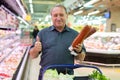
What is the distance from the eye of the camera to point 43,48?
312cm

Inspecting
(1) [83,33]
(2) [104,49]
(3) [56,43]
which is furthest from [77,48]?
(2) [104,49]

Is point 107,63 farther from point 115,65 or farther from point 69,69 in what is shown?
point 69,69

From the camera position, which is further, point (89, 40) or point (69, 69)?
point (89, 40)

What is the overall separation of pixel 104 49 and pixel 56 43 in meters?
6.58

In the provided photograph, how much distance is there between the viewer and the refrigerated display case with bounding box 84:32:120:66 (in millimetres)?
9141

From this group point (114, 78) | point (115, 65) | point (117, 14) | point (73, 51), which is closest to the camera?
point (73, 51)

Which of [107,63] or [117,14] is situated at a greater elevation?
[117,14]

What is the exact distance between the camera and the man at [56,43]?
3033 millimetres

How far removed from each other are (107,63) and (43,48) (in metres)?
6.44

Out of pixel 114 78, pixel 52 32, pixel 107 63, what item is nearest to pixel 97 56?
pixel 107 63

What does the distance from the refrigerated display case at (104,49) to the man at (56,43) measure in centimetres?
618

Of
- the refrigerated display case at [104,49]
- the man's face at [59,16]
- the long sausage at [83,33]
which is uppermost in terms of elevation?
the man's face at [59,16]

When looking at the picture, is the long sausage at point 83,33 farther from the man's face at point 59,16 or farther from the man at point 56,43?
the man's face at point 59,16

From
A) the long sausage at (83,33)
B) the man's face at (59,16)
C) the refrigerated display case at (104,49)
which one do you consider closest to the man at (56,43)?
the man's face at (59,16)
